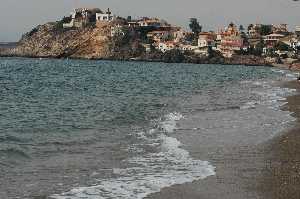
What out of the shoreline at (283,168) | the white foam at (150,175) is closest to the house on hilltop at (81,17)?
the shoreline at (283,168)

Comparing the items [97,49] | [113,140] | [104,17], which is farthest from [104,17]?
[113,140]

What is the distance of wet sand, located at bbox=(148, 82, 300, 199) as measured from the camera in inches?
415

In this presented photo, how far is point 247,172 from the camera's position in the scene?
12.5 metres

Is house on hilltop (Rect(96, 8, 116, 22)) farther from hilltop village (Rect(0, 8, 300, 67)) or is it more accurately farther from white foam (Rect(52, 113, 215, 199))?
white foam (Rect(52, 113, 215, 199))

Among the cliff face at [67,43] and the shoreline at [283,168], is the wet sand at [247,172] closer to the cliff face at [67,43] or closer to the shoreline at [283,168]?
the shoreline at [283,168]

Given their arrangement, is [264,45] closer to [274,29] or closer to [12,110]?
[274,29]

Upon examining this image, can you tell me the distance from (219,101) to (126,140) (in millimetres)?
16828

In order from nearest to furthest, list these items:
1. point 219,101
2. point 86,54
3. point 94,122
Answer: point 94,122 → point 219,101 → point 86,54

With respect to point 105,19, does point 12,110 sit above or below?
below

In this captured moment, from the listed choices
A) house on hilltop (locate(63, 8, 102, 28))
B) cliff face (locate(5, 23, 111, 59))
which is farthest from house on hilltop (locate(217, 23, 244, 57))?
house on hilltop (locate(63, 8, 102, 28))

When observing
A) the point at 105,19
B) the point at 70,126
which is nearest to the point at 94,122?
the point at 70,126

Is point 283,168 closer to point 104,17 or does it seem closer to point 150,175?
point 150,175

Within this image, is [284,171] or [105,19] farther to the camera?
[105,19]

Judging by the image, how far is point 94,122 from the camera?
2280 centimetres
